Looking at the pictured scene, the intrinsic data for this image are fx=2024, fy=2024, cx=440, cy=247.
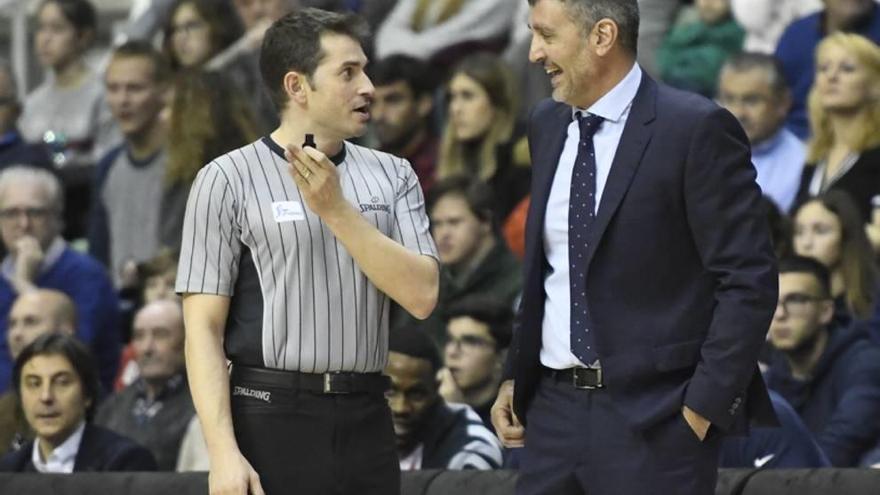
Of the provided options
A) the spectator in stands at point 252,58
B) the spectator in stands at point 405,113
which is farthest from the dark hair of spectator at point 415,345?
the spectator in stands at point 252,58

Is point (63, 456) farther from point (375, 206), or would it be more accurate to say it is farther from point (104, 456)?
point (375, 206)

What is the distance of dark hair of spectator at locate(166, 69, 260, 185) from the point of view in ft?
35.2

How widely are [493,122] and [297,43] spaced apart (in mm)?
5752

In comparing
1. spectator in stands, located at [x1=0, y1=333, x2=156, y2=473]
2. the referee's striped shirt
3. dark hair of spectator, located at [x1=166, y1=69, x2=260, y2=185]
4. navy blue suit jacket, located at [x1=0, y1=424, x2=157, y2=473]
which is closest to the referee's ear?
the referee's striped shirt

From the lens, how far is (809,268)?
27.5ft

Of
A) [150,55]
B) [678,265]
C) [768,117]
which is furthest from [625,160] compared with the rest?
[150,55]

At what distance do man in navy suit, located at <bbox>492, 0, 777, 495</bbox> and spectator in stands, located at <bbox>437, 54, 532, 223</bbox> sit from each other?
5.49 metres

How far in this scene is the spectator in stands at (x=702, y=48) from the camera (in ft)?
35.6

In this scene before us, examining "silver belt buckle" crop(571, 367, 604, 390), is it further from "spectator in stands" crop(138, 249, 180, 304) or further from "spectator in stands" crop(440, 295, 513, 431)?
"spectator in stands" crop(138, 249, 180, 304)

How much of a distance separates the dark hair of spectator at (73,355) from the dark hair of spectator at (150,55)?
3652 mm

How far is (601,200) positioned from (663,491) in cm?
72

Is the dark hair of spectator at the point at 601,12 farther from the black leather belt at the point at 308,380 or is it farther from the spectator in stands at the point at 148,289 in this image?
the spectator in stands at the point at 148,289

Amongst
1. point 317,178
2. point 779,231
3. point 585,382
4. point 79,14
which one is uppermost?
point 79,14

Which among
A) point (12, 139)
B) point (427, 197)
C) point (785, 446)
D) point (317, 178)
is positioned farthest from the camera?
point (12, 139)
